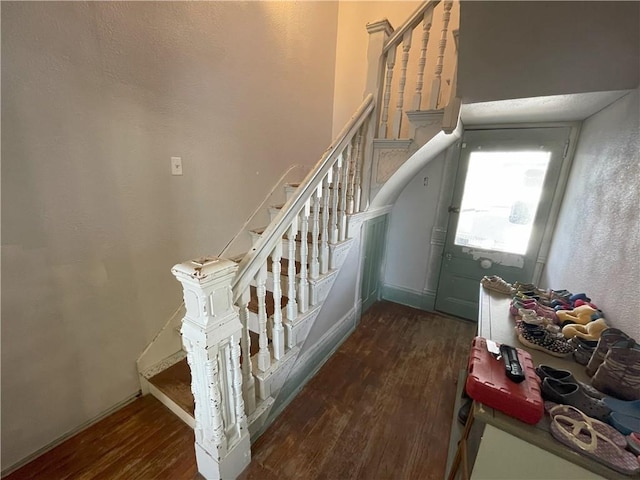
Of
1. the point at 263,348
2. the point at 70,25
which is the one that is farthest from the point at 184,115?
the point at 263,348

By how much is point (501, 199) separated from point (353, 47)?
2.23m

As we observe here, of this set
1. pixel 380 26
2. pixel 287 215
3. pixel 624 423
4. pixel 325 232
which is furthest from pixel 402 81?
pixel 624 423

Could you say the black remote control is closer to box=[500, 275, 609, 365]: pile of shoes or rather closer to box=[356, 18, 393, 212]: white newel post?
box=[500, 275, 609, 365]: pile of shoes

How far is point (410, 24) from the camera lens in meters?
1.72

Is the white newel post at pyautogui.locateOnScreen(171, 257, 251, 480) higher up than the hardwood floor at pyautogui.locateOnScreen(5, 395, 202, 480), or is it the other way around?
the white newel post at pyautogui.locateOnScreen(171, 257, 251, 480)

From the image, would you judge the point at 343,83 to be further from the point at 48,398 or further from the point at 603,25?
the point at 48,398

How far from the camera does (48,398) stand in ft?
4.21

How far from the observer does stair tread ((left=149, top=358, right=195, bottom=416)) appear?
148 cm

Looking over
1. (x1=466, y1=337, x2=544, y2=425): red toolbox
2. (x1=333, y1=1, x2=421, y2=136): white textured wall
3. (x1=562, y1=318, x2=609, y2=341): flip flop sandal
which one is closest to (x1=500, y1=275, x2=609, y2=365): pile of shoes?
(x1=562, y1=318, x2=609, y2=341): flip flop sandal

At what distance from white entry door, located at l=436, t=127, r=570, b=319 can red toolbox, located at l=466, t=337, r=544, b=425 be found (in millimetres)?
1878

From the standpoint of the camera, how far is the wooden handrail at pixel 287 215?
3.81 feet

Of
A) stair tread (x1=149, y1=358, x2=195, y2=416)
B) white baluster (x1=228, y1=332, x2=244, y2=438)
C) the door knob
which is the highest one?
the door knob

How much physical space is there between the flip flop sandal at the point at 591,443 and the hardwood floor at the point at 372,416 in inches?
36.4

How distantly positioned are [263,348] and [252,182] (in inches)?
53.3
